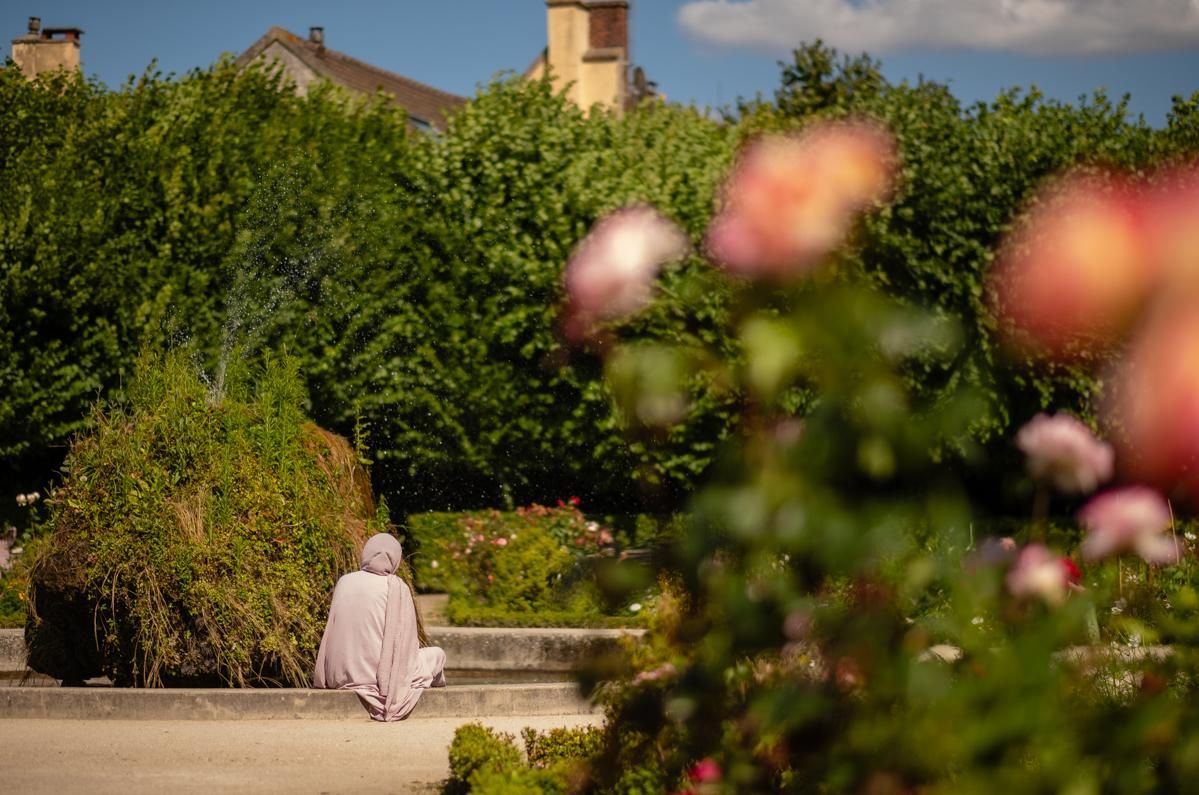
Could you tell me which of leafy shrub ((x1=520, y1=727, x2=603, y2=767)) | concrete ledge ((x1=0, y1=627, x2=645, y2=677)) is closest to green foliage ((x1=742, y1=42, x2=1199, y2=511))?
concrete ledge ((x1=0, y1=627, x2=645, y2=677))

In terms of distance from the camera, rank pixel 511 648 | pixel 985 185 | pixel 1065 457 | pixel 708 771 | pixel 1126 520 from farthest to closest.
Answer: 1. pixel 985 185
2. pixel 511 648
3. pixel 708 771
4. pixel 1126 520
5. pixel 1065 457

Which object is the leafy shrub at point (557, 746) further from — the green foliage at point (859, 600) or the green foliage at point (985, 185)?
the green foliage at point (985, 185)

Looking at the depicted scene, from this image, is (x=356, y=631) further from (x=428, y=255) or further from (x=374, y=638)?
(x=428, y=255)

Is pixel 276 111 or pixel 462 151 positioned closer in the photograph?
pixel 462 151

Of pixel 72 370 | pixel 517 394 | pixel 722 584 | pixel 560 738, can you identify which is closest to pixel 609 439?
pixel 517 394

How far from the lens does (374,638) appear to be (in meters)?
9.06

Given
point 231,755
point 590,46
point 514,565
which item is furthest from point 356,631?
point 590,46

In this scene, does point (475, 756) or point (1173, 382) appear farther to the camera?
point (475, 756)

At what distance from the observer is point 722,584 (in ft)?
8.73

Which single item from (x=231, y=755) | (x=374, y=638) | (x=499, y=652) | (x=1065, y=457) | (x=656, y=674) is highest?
(x=1065, y=457)

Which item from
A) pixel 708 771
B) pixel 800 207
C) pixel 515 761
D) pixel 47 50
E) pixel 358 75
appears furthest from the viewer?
pixel 358 75

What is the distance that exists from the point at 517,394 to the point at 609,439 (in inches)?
45.4

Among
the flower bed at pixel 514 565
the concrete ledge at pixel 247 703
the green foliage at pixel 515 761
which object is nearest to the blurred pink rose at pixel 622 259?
the green foliage at pixel 515 761

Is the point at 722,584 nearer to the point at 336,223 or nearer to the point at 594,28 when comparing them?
the point at 336,223
